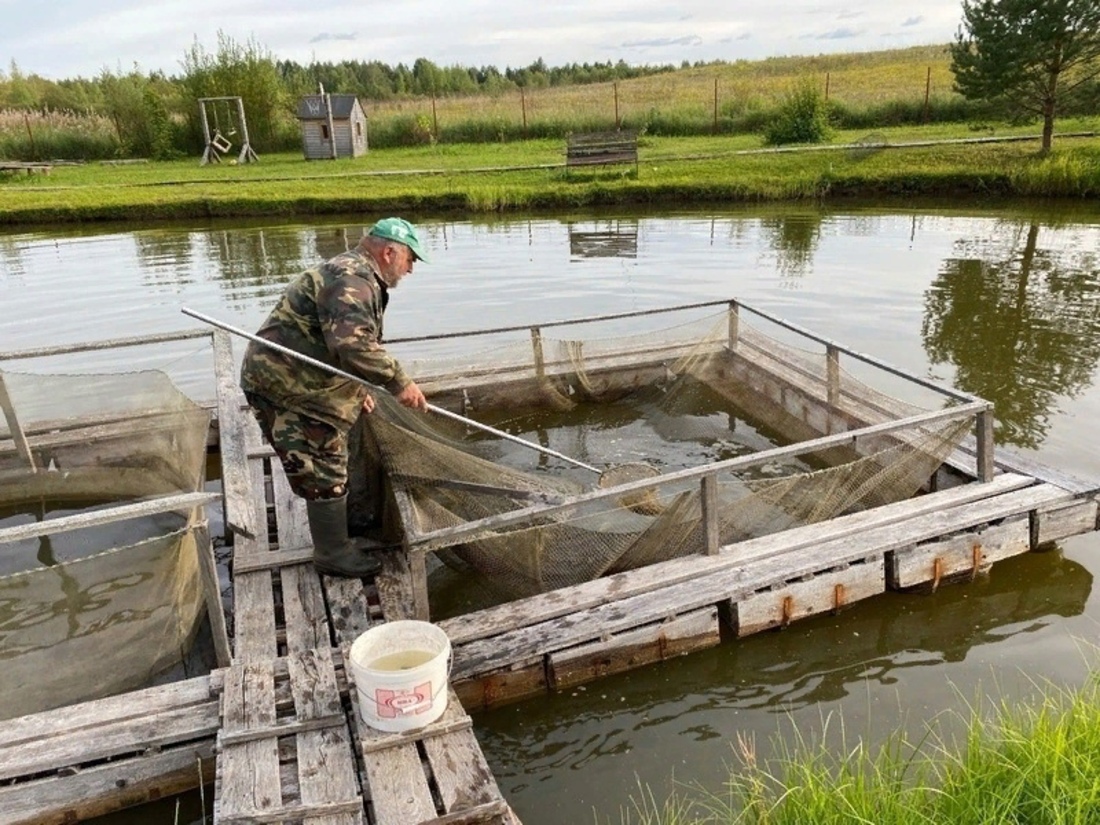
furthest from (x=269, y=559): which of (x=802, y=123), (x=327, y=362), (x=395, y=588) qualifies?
(x=802, y=123)

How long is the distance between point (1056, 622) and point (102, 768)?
15.7 feet

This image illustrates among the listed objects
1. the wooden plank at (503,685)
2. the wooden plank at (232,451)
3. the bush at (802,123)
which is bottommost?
the wooden plank at (503,685)

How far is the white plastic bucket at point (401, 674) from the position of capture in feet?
10.6

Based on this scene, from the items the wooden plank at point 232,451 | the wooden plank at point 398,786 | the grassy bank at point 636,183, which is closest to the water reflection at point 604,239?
the grassy bank at point 636,183

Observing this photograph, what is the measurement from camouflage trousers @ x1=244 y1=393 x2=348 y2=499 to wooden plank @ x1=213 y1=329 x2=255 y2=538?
0.90 feet

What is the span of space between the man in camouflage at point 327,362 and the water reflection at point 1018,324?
17.0 ft

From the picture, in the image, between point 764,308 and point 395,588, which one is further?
point 764,308

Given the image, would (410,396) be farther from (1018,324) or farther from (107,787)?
(1018,324)

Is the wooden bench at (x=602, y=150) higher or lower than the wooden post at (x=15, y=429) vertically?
higher

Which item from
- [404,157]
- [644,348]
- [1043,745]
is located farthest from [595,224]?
[1043,745]

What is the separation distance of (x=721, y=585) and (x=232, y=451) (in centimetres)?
284

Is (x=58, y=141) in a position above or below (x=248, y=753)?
above

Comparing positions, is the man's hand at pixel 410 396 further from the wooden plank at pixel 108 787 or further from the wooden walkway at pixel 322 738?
the wooden plank at pixel 108 787

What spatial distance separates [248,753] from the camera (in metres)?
3.29
